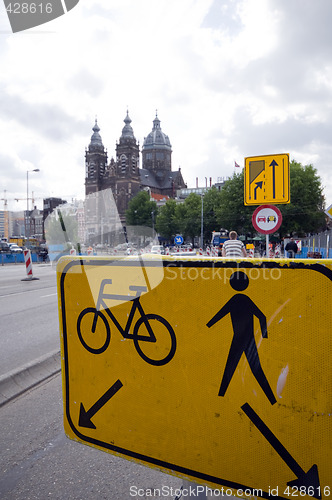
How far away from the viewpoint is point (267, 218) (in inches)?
361

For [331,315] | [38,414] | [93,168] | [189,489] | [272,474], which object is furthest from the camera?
[93,168]

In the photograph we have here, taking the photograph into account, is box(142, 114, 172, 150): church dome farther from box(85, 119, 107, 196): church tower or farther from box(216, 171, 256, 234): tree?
box(216, 171, 256, 234): tree

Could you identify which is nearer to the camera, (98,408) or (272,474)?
(272,474)

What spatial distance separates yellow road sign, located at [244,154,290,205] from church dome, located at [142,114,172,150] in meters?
136

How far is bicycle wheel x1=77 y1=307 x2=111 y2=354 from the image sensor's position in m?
1.47

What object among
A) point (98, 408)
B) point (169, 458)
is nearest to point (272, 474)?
point (169, 458)

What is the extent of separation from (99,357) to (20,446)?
220 cm

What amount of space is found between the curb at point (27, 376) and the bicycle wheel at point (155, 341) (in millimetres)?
3177

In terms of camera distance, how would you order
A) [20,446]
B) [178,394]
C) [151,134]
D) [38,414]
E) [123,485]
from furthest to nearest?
1. [151,134]
2. [38,414]
3. [20,446]
4. [123,485]
5. [178,394]

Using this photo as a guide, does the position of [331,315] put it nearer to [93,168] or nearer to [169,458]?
[169,458]

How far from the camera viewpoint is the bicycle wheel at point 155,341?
4.41ft

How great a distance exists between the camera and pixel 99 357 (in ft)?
4.92

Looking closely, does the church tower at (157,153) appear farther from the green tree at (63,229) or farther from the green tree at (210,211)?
the green tree at (63,229)

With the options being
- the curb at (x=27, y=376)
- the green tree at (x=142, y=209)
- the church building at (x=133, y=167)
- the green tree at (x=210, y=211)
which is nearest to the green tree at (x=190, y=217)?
the green tree at (x=210, y=211)
